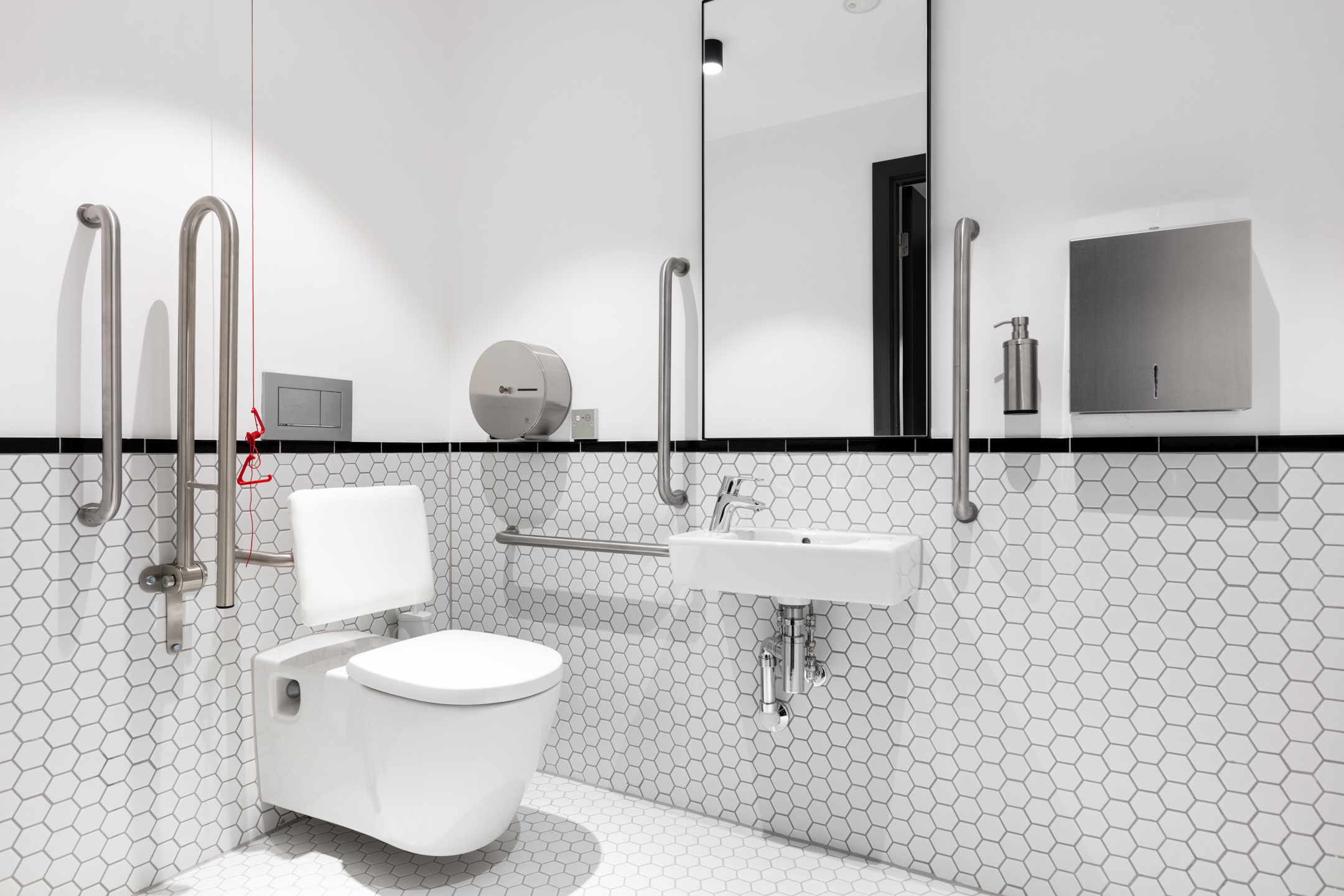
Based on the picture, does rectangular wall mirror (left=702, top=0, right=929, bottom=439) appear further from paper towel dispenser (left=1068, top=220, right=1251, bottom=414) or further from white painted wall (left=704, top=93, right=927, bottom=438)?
paper towel dispenser (left=1068, top=220, right=1251, bottom=414)

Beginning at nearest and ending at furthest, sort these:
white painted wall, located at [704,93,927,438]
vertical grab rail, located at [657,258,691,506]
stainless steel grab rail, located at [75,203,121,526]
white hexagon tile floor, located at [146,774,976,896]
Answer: stainless steel grab rail, located at [75,203,121,526] → white hexagon tile floor, located at [146,774,976,896] → white painted wall, located at [704,93,927,438] → vertical grab rail, located at [657,258,691,506]

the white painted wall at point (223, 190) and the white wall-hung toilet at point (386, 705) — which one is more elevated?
the white painted wall at point (223, 190)

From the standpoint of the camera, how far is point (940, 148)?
1.60m

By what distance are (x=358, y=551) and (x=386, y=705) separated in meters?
0.44

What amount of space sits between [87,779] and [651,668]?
3.89 feet

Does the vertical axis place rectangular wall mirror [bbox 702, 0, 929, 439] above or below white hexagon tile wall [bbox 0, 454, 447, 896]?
above

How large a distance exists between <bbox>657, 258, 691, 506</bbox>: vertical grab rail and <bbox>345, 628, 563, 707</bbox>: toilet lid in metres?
0.47

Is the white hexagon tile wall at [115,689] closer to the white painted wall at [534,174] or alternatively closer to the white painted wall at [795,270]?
the white painted wall at [534,174]

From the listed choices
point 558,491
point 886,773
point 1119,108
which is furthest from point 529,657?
point 1119,108

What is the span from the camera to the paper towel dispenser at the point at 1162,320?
1323 mm

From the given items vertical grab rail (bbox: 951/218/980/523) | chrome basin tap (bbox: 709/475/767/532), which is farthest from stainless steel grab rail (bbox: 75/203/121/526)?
vertical grab rail (bbox: 951/218/980/523)

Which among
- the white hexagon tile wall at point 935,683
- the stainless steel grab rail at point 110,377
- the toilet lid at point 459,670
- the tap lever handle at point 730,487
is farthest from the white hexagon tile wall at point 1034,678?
the stainless steel grab rail at point 110,377

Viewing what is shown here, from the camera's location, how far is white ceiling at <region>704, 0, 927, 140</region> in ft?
5.34

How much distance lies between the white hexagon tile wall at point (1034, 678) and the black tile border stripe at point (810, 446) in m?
0.02
